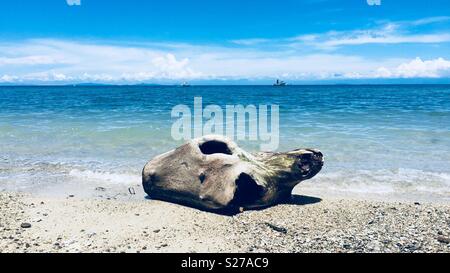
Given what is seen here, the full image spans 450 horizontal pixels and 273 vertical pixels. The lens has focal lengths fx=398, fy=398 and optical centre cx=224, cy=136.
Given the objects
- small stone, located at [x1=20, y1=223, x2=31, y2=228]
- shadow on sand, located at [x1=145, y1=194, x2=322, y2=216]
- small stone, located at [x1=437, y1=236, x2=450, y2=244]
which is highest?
small stone, located at [x1=20, y1=223, x2=31, y2=228]

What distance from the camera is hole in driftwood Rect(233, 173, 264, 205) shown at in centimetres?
813

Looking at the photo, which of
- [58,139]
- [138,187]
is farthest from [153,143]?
[138,187]

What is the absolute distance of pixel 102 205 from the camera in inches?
335

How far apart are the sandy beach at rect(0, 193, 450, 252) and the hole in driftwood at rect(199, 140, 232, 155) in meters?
1.53

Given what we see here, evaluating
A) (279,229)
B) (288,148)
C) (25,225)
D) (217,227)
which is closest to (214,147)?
(217,227)

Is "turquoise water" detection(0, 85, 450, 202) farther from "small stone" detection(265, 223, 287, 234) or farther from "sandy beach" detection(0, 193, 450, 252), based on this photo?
"small stone" detection(265, 223, 287, 234)

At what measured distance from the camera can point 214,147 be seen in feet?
30.6

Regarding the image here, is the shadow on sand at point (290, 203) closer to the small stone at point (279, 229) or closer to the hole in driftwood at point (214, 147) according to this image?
the small stone at point (279, 229)

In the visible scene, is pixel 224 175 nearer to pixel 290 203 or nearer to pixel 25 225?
pixel 290 203

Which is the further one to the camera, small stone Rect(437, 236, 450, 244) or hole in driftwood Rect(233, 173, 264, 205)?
hole in driftwood Rect(233, 173, 264, 205)

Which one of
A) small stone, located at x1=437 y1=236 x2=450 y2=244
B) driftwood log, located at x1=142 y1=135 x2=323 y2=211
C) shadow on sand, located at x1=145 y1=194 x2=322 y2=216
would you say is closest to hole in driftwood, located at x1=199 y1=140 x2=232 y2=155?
driftwood log, located at x1=142 y1=135 x2=323 y2=211

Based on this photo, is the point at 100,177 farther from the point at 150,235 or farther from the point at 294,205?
the point at 294,205

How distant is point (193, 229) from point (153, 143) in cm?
971
